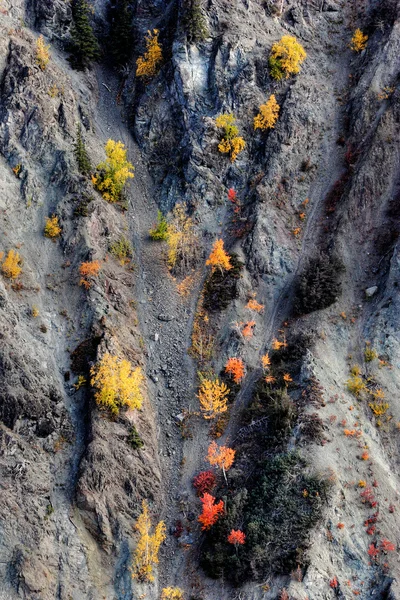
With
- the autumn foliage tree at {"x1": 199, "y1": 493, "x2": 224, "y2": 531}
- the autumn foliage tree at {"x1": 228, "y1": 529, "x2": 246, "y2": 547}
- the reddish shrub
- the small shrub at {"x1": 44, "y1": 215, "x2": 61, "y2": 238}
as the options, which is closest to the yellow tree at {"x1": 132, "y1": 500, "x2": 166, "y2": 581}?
the autumn foliage tree at {"x1": 199, "y1": 493, "x2": 224, "y2": 531}

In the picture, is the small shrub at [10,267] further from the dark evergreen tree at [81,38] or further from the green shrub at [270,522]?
the dark evergreen tree at [81,38]

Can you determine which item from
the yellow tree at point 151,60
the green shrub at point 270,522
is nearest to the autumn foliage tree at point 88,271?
the green shrub at point 270,522

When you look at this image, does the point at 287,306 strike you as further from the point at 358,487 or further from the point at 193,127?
the point at 193,127

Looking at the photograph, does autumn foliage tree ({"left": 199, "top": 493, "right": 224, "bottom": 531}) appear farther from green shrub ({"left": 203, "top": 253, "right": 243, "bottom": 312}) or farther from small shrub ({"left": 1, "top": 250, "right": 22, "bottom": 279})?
small shrub ({"left": 1, "top": 250, "right": 22, "bottom": 279})

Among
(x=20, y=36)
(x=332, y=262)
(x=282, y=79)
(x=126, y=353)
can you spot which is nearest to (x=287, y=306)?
(x=332, y=262)

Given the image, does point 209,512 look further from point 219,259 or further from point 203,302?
point 219,259

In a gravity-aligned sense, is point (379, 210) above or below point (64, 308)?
above
